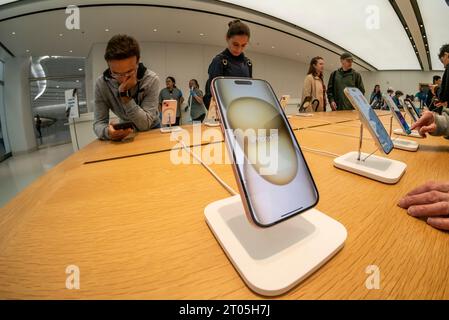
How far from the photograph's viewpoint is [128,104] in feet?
3.58

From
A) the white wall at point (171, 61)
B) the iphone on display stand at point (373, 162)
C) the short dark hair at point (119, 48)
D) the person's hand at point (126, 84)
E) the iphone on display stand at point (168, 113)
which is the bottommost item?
the iphone on display stand at point (373, 162)

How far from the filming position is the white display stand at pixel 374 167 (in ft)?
1.47

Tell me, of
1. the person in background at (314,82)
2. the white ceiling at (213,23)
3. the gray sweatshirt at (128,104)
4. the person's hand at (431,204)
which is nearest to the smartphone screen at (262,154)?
the person's hand at (431,204)

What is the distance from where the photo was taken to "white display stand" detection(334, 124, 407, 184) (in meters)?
0.45

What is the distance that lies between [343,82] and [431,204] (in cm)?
280

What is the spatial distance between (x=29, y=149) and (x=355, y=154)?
7.22 metres

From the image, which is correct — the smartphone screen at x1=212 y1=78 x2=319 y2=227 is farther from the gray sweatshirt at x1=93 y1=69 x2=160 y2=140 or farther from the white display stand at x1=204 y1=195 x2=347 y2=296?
the gray sweatshirt at x1=93 y1=69 x2=160 y2=140

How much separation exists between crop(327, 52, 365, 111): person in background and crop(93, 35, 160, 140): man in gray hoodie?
2.47m

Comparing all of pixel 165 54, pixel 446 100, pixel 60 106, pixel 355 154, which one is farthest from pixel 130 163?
pixel 60 106

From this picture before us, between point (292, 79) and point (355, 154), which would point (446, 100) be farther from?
point (292, 79)

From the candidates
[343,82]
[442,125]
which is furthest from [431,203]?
[343,82]

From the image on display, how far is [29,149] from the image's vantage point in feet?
16.8

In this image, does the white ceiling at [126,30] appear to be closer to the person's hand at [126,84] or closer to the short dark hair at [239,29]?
the short dark hair at [239,29]

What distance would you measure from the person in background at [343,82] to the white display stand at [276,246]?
9.37 ft
